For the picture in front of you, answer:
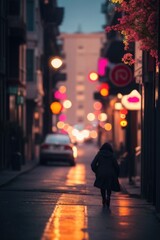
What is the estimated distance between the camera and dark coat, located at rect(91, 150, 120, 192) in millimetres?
21562

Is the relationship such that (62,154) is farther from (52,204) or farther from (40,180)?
(52,204)

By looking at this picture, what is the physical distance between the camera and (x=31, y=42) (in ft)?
186

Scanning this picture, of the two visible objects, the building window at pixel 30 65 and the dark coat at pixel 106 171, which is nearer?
the dark coat at pixel 106 171

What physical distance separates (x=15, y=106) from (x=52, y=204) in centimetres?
2631

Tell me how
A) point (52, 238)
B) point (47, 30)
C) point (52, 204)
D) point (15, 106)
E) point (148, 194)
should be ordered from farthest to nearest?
point (47, 30) → point (15, 106) → point (148, 194) → point (52, 204) → point (52, 238)

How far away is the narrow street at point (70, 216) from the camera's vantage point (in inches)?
599

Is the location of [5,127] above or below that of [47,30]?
below

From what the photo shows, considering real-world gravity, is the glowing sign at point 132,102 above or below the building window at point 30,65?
below

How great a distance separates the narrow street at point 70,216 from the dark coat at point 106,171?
20.8 inches

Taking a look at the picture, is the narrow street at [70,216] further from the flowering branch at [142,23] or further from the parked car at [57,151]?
the parked car at [57,151]

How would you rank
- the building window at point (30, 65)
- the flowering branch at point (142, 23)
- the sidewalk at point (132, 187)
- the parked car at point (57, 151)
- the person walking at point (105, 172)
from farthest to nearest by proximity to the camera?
the building window at point (30, 65)
the parked car at point (57, 151)
the sidewalk at point (132, 187)
the person walking at point (105, 172)
the flowering branch at point (142, 23)

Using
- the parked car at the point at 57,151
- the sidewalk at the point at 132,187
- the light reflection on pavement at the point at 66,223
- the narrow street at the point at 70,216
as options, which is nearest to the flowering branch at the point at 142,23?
the narrow street at the point at 70,216

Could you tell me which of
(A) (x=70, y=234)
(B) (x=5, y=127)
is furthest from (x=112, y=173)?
(B) (x=5, y=127)

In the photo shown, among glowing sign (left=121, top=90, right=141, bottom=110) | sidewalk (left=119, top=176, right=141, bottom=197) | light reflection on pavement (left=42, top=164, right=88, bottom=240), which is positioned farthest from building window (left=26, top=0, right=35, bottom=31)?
light reflection on pavement (left=42, top=164, right=88, bottom=240)
